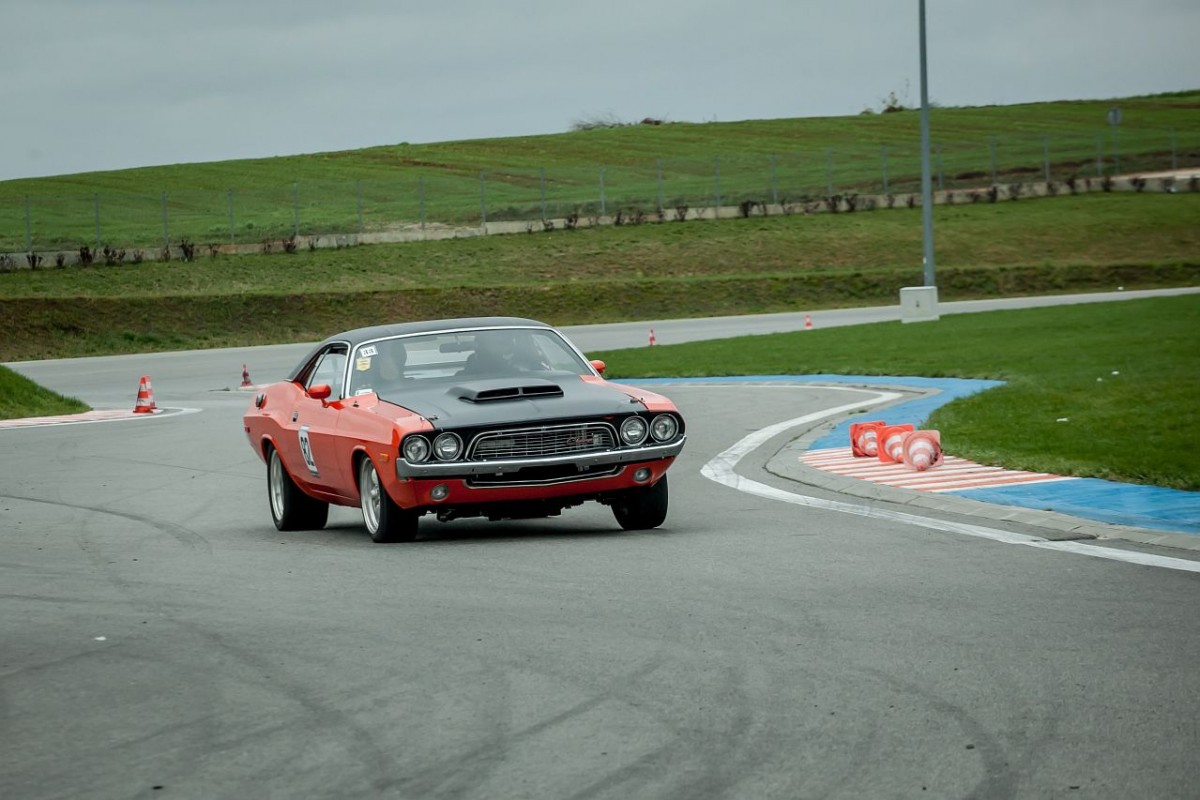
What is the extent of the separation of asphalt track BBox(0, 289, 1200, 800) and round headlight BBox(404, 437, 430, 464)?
55 cm

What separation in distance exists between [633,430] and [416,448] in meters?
1.29

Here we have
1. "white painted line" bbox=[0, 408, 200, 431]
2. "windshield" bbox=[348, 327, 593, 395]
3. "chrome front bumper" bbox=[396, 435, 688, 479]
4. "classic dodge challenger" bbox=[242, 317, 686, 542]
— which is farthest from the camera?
"white painted line" bbox=[0, 408, 200, 431]

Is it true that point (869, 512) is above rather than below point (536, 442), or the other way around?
below

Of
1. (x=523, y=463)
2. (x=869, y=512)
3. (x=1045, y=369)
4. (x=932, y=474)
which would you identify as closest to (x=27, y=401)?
(x=1045, y=369)

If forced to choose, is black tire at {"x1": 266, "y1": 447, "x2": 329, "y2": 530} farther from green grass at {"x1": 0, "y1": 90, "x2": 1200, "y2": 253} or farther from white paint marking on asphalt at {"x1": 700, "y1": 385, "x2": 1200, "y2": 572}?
green grass at {"x1": 0, "y1": 90, "x2": 1200, "y2": 253}

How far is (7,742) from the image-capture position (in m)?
5.86

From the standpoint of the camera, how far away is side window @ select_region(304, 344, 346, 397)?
11.9 m

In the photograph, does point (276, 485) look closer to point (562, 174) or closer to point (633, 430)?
point (633, 430)

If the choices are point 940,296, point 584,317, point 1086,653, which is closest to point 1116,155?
point 940,296

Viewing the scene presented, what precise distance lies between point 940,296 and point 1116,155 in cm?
2726

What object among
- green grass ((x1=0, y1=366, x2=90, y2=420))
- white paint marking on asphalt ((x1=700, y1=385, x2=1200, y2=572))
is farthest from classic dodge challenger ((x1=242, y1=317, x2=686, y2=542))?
green grass ((x1=0, y1=366, x2=90, y2=420))

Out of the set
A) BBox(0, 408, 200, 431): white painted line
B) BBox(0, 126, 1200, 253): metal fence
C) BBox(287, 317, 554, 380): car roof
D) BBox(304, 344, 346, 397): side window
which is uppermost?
BBox(0, 126, 1200, 253): metal fence

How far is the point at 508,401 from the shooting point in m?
10.8

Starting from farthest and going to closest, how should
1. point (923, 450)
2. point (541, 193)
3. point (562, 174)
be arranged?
1. point (562, 174)
2. point (541, 193)
3. point (923, 450)
